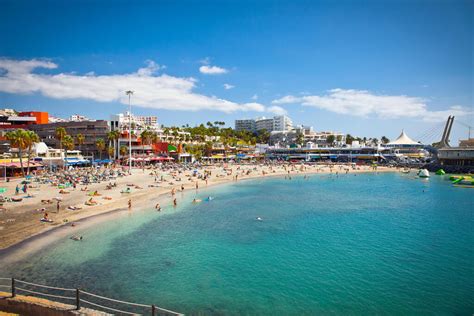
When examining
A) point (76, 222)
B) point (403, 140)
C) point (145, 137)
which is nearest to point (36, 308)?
point (76, 222)

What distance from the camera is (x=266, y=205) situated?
4078 centimetres

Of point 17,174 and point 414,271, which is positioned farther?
point 17,174

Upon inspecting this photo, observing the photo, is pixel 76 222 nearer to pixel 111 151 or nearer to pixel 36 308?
pixel 36 308

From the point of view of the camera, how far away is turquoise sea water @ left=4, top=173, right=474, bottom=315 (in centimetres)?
1517

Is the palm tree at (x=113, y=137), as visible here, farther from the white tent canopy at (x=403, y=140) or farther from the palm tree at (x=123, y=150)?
the white tent canopy at (x=403, y=140)

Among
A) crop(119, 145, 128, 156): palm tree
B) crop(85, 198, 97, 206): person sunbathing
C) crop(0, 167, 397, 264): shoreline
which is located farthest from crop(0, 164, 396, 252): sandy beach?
crop(119, 145, 128, 156): palm tree

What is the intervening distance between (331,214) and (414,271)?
16.4 meters

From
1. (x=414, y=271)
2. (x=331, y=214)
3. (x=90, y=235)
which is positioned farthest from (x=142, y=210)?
(x=414, y=271)

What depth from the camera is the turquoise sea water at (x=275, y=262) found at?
1517cm

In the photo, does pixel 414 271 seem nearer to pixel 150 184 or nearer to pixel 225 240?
pixel 225 240

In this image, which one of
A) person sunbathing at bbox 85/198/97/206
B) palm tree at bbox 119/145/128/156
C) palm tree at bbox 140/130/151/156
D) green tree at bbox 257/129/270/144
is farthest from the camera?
green tree at bbox 257/129/270/144

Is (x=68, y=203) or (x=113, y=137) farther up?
(x=113, y=137)

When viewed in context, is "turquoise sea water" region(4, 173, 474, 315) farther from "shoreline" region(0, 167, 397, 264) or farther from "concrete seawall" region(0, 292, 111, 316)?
"concrete seawall" region(0, 292, 111, 316)

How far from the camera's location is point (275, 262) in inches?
799
